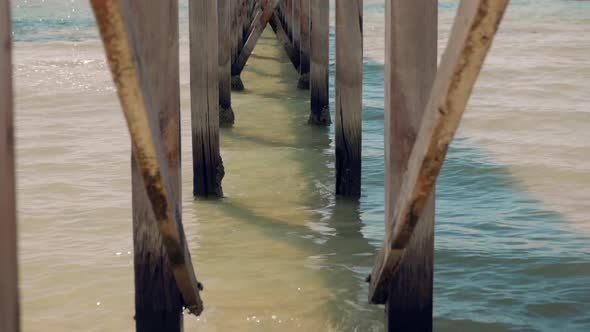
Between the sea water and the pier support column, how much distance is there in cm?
71

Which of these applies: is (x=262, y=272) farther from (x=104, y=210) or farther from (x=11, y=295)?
(x=11, y=295)

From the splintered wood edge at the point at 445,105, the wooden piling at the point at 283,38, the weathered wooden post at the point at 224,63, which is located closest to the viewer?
the splintered wood edge at the point at 445,105

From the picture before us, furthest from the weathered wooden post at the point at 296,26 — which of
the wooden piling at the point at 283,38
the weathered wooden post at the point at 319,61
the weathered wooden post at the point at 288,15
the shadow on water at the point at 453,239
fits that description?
the shadow on water at the point at 453,239

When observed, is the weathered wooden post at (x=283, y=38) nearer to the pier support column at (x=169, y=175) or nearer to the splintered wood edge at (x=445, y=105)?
the pier support column at (x=169, y=175)

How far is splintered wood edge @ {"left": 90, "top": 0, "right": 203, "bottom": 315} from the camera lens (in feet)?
6.31

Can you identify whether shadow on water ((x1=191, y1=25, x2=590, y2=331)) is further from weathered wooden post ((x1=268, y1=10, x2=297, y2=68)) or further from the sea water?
weathered wooden post ((x1=268, y1=10, x2=297, y2=68))

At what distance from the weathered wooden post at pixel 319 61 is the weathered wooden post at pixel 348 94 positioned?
1706 mm

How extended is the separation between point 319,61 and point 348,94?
8.25ft

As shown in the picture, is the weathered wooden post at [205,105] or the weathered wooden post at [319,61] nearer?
the weathered wooden post at [205,105]

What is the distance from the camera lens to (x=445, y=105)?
2299mm

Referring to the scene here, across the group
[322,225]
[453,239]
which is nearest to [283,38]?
[322,225]

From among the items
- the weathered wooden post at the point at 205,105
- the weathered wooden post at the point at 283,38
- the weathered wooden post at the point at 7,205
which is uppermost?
the weathered wooden post at the point at 7,205

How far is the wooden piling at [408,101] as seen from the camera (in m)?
3.03

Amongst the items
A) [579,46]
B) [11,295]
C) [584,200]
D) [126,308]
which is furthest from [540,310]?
[579,46]
